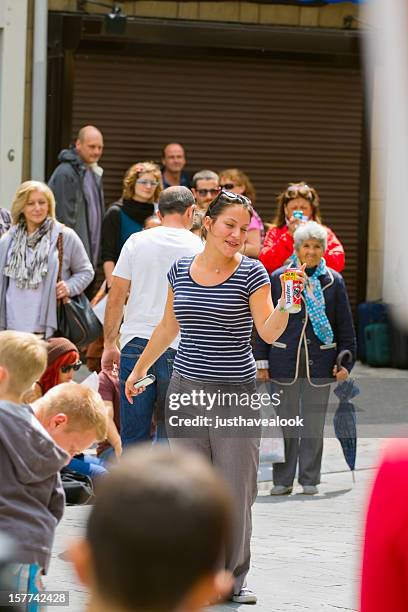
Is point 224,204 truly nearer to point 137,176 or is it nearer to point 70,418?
point 70,418

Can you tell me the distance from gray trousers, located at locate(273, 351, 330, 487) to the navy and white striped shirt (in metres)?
2.87

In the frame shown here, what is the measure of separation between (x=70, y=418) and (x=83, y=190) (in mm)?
6870

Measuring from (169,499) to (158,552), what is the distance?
6 centimetres

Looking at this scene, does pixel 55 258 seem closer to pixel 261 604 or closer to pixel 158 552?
pixel 261 604

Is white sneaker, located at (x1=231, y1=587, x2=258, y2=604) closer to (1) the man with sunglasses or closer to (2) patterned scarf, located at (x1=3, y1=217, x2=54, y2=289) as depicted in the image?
(2) patterned scarf, located at (x1=3, y1=217, x2=54, y2=289)

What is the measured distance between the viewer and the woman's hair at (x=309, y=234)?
8.89 metres

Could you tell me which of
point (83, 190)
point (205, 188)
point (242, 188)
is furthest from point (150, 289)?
point (83, 190)

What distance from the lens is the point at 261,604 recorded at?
591cm

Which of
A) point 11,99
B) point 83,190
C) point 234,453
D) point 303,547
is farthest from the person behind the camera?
point 11,99

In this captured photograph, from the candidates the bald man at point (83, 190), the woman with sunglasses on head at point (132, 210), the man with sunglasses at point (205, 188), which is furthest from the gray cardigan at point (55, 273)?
the bald man at point (83, 190)

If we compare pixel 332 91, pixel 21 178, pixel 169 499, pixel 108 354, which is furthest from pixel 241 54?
pixel 169 499

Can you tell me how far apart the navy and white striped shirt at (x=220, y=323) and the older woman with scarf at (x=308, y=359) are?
9.33ft

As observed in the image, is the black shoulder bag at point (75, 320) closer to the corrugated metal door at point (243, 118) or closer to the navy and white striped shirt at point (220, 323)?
the navy and white striped shirt at point (220, 323)

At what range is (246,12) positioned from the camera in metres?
14.4
